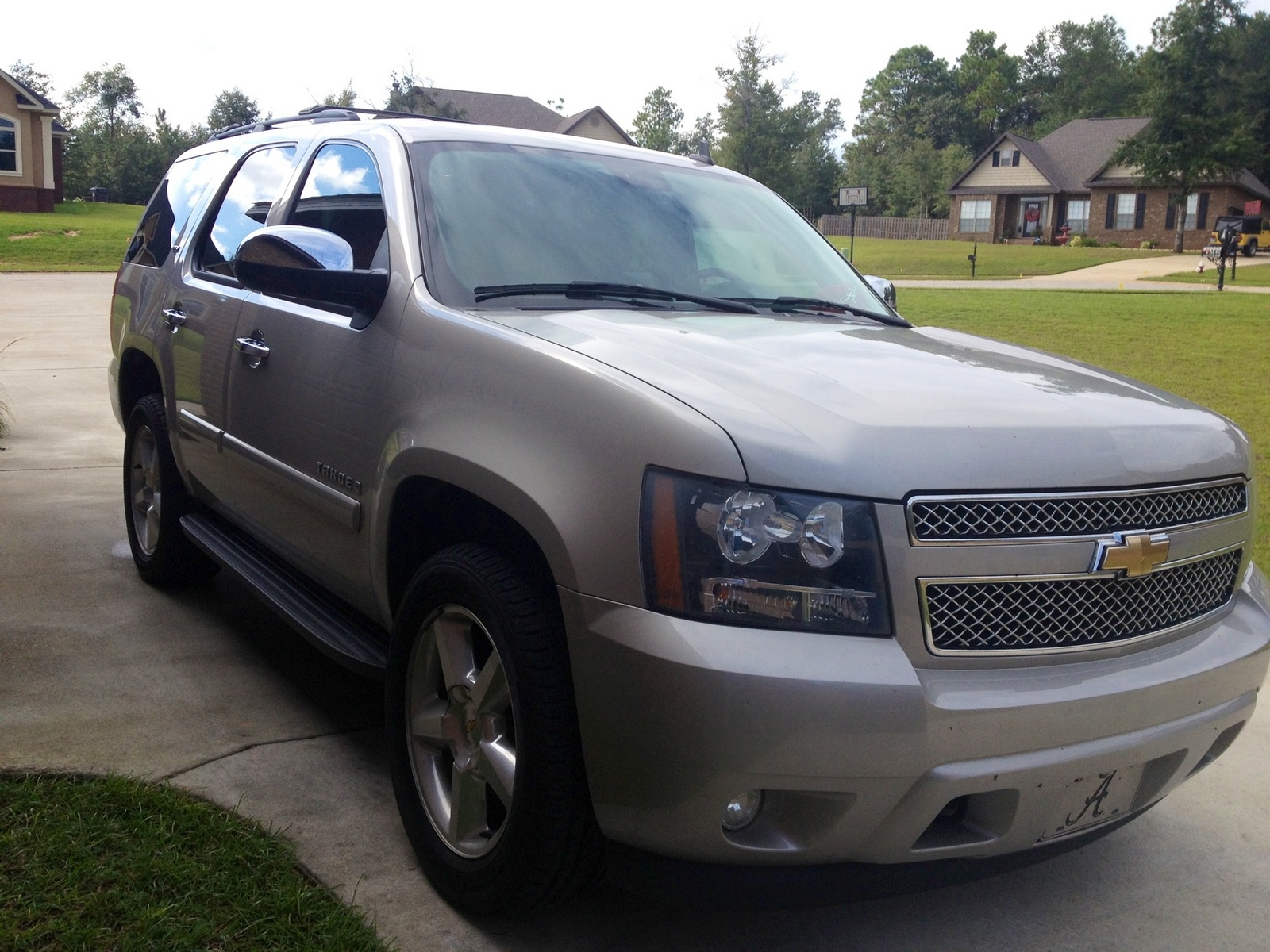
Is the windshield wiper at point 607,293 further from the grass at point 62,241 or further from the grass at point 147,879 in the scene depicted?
the grass at point 62,241

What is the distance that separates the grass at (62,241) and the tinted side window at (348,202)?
24.2m

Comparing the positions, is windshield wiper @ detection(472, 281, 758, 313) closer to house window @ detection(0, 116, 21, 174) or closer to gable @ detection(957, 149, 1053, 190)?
house window @ detection(0, 116, 21, 174)

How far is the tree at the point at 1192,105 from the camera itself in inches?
1919

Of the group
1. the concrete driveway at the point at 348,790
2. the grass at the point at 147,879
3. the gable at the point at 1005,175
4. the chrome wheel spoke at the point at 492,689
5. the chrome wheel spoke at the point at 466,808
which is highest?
the gable at the point at 1005,175

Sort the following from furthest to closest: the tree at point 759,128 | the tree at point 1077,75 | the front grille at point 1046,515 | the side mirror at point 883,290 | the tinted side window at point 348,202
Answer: the tree at point 1077,75, the tree at point 759,128, the side mirror at point 883,290, the tinted side window at point 348,202, the front grille at point 1046,515

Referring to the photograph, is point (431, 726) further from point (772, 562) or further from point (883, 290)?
point (883, 290)

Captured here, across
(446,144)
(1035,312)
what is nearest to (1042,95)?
(1035,312)

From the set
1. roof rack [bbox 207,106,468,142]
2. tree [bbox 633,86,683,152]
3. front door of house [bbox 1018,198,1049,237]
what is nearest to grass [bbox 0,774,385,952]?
roof rack [bbox 207,106,468,142]

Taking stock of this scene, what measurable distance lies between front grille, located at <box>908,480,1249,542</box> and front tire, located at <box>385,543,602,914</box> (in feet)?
2.53

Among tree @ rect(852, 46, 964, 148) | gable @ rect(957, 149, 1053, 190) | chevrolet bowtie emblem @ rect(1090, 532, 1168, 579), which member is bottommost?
chevrolet bowtie emblem @ rect(1090, 532, 1168, 579)

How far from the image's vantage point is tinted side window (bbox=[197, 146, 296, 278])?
14.1ft

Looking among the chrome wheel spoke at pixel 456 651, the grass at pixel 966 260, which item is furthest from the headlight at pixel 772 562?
the grass at pixel 966 260

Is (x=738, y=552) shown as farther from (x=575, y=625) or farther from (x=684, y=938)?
(x=684, y=938)

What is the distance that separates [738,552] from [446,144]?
Result: 1977 millimetres
